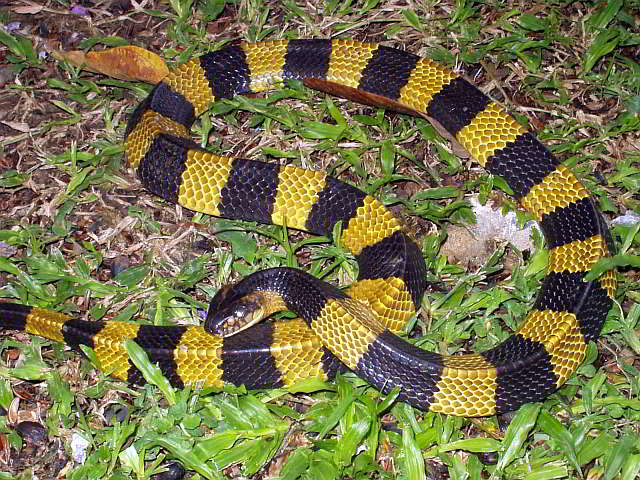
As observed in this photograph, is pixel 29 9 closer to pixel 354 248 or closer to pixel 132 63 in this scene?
pixel 132 63

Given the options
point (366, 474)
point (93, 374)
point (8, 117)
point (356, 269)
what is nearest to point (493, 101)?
point (356, 269)

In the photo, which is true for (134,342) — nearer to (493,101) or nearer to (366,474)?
(366,474)

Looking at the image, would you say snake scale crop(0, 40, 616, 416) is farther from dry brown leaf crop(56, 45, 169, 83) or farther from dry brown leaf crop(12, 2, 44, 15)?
dry brown leaf crop(12, 2, 44, 15)

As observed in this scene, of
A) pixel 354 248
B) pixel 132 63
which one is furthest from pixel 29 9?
pixel 354 248

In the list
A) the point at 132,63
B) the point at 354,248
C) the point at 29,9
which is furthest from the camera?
the point at 29,9

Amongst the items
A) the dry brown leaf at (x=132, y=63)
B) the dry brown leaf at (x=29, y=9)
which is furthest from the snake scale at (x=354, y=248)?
the dry brown leaf at (x=29, y=9)

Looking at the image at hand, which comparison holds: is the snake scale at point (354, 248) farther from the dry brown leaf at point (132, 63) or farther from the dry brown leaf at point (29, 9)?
the dry brown leaf at point (29, 9)
